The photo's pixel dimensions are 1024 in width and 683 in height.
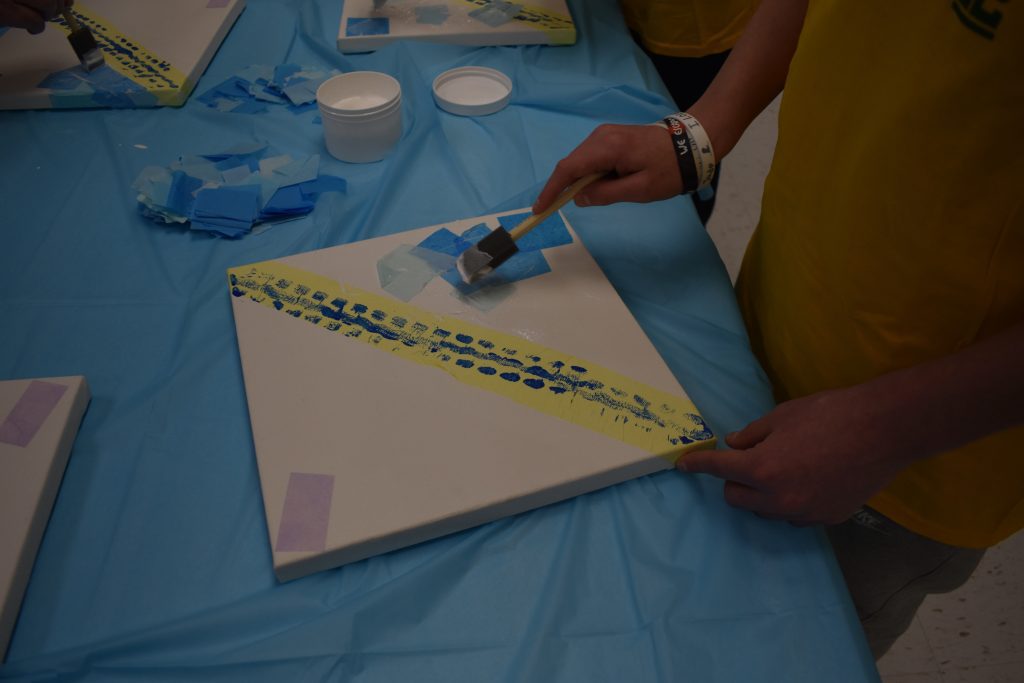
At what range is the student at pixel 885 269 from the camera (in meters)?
0.48

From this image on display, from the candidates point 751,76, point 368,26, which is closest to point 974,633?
point 751,76

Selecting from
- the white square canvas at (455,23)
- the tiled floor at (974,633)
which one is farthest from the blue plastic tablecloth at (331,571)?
the tiled floor at (974,633)

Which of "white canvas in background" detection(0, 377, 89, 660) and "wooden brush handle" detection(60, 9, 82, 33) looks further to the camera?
"wooden brush handle" detection(60, 9, 82, 33)

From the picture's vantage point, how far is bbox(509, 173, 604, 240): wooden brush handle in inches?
30.0

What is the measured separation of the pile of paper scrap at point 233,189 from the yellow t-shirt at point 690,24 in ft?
2.21

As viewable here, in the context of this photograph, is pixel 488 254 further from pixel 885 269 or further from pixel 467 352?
pixel 885 269

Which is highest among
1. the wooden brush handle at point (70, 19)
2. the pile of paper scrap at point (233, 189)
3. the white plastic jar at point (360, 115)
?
the wooden brush handle at point (70, 19)

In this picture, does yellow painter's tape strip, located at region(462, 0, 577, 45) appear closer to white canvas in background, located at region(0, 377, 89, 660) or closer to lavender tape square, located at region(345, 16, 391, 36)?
lavender tape square, located at region(345, 16, 391, 36)

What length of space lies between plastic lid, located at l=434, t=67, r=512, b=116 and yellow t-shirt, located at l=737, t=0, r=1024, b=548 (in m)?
0.49

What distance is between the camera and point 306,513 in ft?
1.84

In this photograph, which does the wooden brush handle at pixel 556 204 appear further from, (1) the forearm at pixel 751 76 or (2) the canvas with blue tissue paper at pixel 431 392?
(1) the forearm at pixel 751 76

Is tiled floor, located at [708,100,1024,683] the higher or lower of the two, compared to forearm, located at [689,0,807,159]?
lower

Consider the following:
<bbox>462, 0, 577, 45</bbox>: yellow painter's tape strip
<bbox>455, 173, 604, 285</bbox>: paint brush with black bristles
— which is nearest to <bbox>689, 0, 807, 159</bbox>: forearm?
<bbox>455, 173, 604, 285</bbox>: paint brush with black bristles

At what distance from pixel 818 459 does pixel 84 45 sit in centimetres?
120
